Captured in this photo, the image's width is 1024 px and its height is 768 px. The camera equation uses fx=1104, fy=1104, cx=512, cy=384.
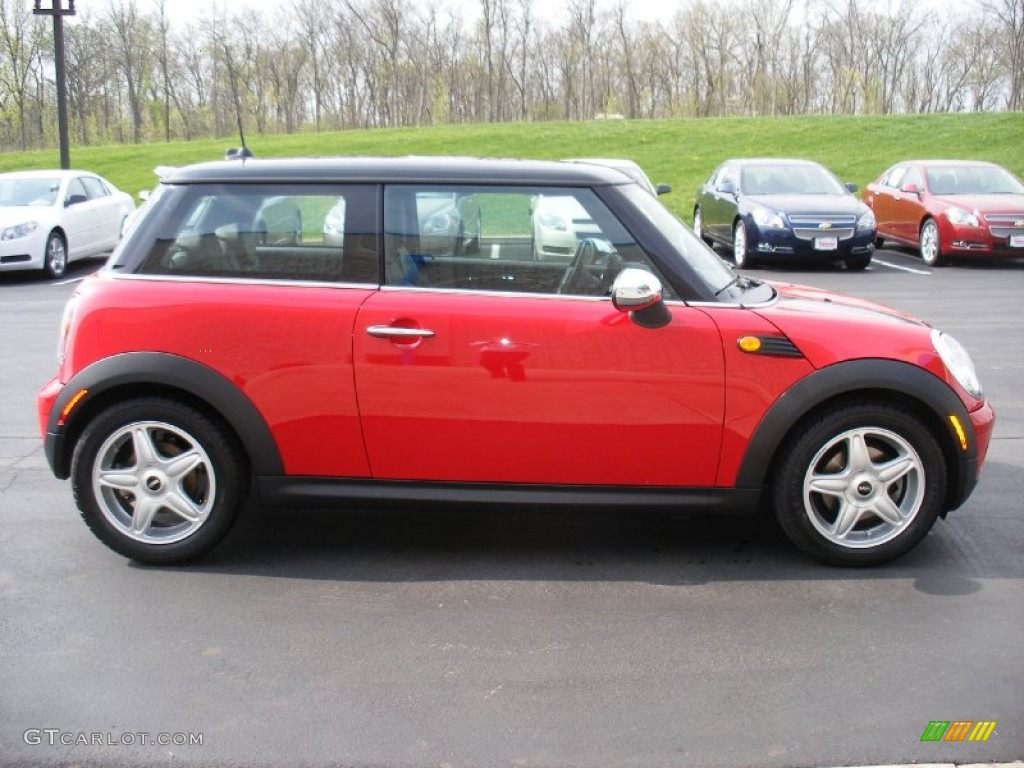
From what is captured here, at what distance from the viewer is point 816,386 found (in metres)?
4.16

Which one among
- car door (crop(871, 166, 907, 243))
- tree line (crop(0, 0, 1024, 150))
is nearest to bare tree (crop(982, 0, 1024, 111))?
tree line (crop(0, 0, 1024, 150))

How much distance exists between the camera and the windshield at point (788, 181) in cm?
1577

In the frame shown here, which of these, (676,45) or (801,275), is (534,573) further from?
(676,45)

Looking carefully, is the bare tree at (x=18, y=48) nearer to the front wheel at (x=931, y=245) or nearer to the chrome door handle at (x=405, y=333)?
the front wheel at (x=931, y=245)

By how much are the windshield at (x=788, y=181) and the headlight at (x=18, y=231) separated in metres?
9.78

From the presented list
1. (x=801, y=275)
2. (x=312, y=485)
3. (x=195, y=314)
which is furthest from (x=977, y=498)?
(x=801, y=275)

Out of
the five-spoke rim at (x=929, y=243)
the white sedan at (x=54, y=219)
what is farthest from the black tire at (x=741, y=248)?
the white sedan at (x=54, y=219)

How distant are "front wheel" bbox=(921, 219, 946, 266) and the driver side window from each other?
41.4 feet

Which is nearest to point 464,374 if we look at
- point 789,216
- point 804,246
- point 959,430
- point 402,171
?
point 402,171

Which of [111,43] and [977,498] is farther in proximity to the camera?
[111,43]

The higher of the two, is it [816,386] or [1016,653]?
[816,386]

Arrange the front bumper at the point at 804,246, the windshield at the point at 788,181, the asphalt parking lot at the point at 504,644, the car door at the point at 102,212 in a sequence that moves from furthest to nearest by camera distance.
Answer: the car door at the point at 102,212 → the windshield at the point at 788,181 → the front bumper at the point at 804,246 → the asphalt parking lot at the point at 504,644

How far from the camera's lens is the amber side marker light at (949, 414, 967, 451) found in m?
4.25

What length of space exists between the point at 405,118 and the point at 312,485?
48305 millimetres
